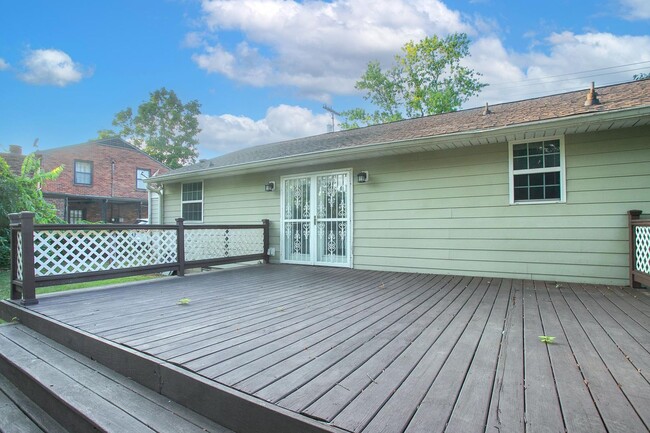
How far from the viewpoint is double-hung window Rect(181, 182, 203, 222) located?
27.9 feet

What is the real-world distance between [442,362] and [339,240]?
4411 mm

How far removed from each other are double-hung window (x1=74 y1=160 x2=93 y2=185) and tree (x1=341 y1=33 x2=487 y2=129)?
1401 centimetres

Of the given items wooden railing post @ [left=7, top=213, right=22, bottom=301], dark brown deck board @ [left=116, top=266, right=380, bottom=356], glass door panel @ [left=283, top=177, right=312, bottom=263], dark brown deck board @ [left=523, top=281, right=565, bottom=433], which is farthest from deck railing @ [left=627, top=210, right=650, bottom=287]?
wooden railing post @ [left=7, top=213, right=22, bottom=301]

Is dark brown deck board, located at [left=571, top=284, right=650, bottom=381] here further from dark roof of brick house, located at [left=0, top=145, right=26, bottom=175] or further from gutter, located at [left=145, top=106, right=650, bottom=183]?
dark roof of brick house, located at [left=0, top=145, right=26, bottom=175]

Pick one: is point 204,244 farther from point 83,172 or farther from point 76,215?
point 76,215

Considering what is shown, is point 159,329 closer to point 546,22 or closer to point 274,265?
point 274,265

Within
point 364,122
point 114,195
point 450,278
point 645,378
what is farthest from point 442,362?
point 114,195

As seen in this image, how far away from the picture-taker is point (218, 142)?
1169 inches

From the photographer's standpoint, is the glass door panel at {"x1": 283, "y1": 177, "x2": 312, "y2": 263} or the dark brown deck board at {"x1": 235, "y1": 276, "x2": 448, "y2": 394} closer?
the dark brown deck board at {"x1": 235, "y1": 276, "x2": 448, "y2": 394}

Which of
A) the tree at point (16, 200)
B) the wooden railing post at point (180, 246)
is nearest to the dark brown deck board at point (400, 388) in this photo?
the wooden railing post at point (180, 246)

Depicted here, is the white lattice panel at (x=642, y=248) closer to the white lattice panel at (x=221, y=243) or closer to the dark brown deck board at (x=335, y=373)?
the dark brown deck board at (x=335, y=373)

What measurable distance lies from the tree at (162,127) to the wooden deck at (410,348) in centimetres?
2618

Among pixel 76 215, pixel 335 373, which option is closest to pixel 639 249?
pixel 335 373

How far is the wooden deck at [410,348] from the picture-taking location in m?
1.38
